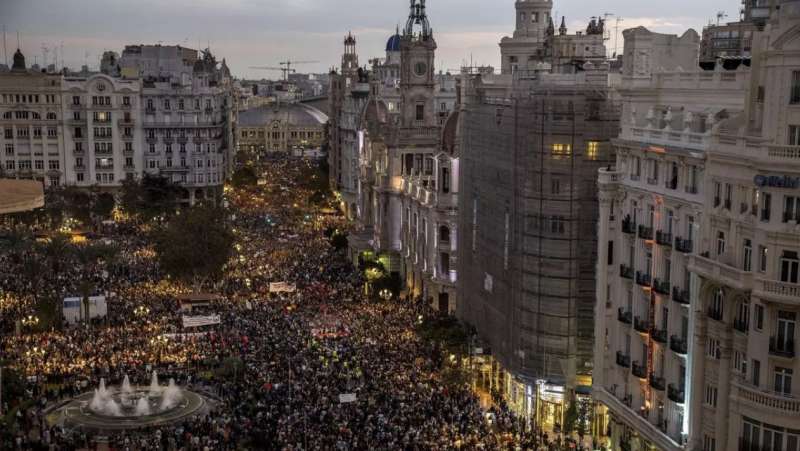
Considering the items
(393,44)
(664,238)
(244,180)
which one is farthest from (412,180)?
(393,44)

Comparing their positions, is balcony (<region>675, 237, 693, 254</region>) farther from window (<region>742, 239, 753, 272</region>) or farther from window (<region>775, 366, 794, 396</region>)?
window (<region>775, 366, 794, 396</region>)

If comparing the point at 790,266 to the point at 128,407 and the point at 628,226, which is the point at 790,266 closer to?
the point at 628,226

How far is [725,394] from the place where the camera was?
3259cm

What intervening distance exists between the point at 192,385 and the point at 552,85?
82.8ft

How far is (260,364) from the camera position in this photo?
53.6 m

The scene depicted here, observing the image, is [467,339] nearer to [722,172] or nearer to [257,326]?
[257,326]

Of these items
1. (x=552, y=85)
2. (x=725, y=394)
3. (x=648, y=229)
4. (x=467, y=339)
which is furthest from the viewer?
(x=467, y=339)

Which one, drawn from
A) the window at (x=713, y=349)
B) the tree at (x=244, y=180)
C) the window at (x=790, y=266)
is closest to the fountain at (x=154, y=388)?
the window at (x=713, y=349)

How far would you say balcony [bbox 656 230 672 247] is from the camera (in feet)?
121

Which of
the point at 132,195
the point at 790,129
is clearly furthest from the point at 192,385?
the point at 132,195

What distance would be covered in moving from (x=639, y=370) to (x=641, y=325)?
6.12 ft

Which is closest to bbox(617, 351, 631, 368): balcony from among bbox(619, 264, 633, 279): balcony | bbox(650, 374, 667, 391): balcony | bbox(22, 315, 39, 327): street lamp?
bbox(650, 374, 667, 391): balcony

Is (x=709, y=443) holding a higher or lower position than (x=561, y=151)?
lower

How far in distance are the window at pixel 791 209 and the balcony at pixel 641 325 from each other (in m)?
9.46
